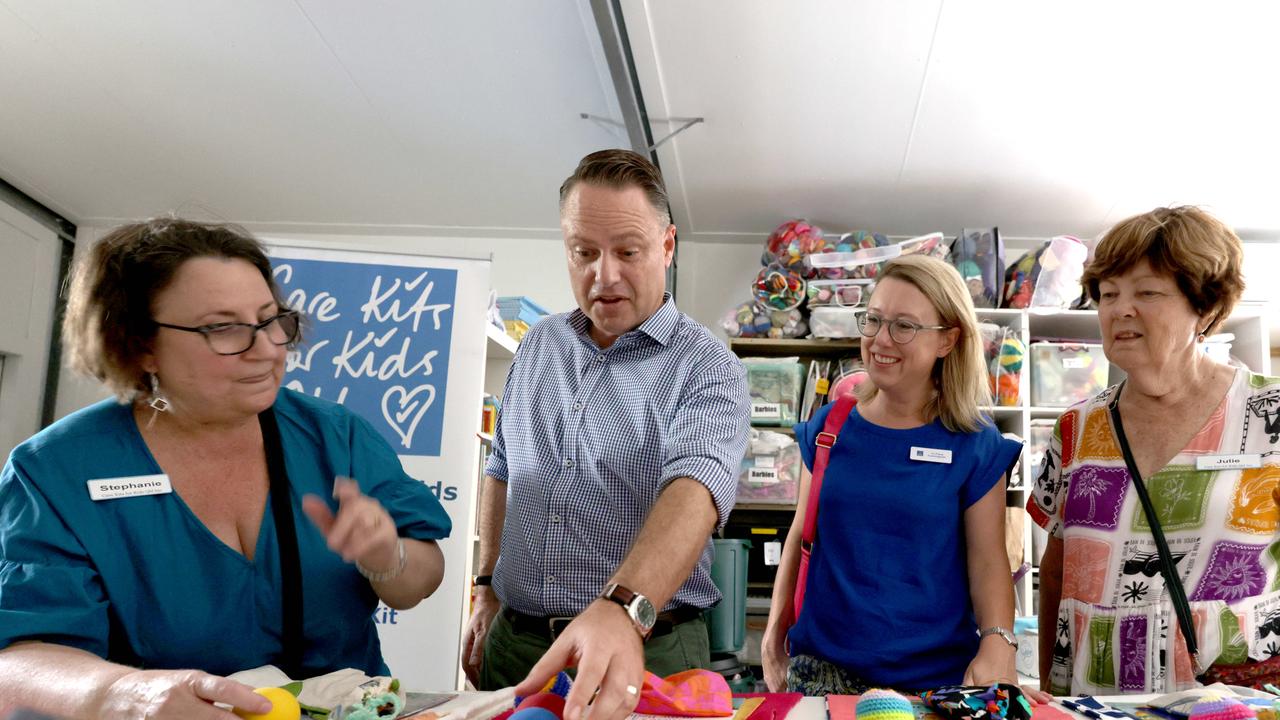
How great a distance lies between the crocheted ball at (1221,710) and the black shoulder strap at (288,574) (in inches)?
46.8

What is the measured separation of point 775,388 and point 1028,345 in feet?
4.66

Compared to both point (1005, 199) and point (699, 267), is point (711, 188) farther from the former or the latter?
point (1005, 199)

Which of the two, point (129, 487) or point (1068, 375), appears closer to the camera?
point (129, 487)

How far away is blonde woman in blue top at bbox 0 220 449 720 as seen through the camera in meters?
1.16

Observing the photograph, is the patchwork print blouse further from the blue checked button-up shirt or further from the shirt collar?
the shirt collar

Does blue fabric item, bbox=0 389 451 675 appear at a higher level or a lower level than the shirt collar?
lower

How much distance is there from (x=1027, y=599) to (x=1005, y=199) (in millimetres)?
2195

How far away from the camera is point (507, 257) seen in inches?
241

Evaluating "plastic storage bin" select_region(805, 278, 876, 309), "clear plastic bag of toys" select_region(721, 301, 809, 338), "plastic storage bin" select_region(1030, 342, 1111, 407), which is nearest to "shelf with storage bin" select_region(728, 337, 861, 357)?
"clear plastic bag of toys" select_region(721, 301, 809, 338)

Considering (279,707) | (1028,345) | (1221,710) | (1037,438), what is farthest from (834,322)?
(279,707)

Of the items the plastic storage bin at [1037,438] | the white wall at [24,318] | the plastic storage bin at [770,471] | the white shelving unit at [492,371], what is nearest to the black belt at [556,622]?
the white shelving unit at [492,371]

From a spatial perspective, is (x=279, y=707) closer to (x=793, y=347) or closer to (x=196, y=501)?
(x=196, y=501)

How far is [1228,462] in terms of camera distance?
149 centimetres

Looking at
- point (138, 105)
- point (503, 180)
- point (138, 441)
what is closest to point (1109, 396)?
point (138, 441)
